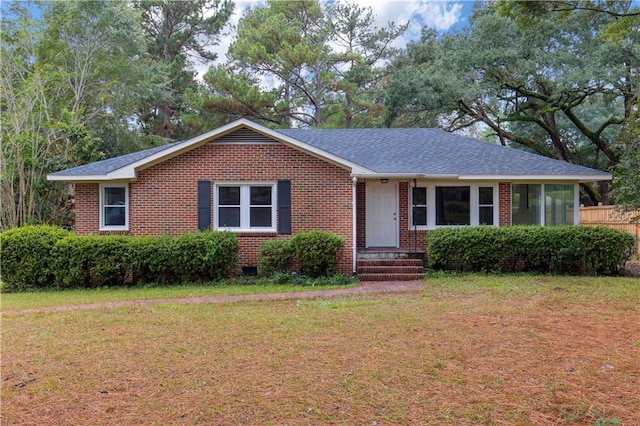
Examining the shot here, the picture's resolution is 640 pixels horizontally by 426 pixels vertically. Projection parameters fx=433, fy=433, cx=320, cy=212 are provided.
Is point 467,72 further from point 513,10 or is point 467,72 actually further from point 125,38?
point 125,38

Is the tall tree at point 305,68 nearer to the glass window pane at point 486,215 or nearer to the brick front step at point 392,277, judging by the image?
the glass window pane at point 486,215

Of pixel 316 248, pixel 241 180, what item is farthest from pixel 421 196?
pixel 241 180

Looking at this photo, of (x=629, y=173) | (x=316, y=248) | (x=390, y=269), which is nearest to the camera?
(x=316, y=248)

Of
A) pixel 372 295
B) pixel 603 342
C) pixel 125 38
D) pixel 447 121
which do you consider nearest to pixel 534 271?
pixel 372 295

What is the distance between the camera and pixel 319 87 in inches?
994

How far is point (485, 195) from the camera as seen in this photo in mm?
13180

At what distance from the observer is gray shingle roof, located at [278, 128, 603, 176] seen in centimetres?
1276

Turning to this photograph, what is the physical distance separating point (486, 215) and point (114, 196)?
426 inches

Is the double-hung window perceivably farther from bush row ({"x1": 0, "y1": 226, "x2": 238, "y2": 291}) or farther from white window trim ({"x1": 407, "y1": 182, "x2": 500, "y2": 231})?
bush row ({"x1": 0, "y1": 226, "x2": 238, "y2": 291})

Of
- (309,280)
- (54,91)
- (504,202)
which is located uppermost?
(54,91)

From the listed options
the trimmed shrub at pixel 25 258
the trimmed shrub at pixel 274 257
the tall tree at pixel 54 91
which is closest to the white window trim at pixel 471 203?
the trimmed shrub at pixel 274 257

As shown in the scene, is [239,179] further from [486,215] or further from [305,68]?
[305,68]

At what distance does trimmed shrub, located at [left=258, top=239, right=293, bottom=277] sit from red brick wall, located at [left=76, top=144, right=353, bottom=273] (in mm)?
581

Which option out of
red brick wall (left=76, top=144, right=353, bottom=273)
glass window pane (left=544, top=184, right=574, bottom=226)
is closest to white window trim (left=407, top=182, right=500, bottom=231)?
glass window pane (left=544, top=184, right=574, bottom=226)
